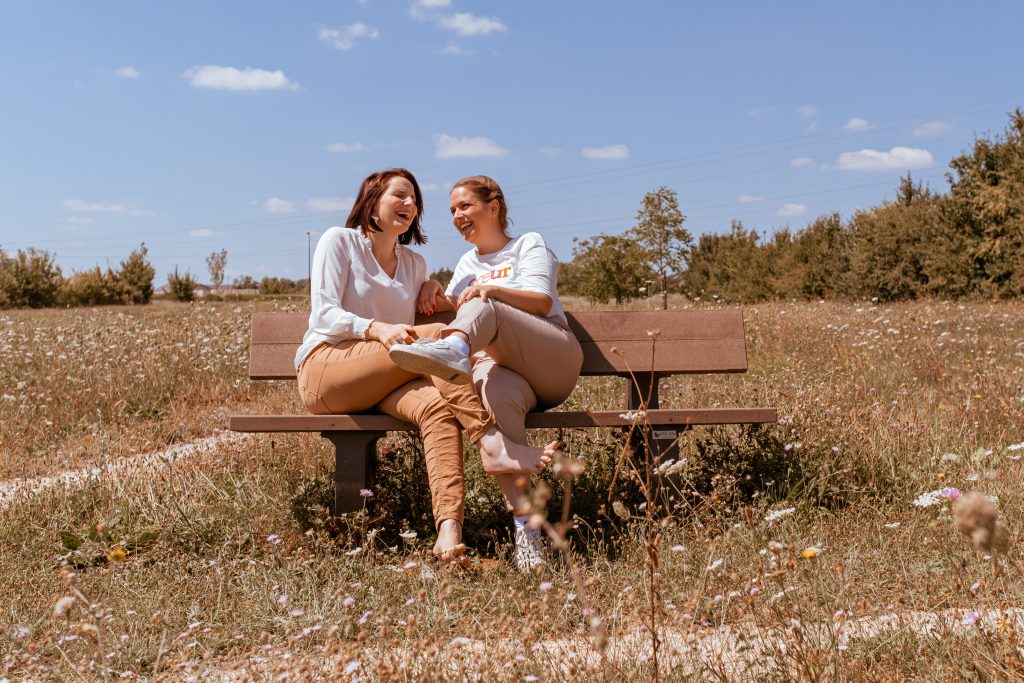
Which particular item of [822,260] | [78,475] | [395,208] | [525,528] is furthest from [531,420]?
[822,260]

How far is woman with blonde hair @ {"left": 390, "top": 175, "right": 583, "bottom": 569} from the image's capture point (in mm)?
3615

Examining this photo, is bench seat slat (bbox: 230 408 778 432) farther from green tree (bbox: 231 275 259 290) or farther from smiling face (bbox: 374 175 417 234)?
green tree (bbox: 231 275 259 290)

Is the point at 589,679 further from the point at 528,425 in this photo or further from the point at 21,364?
the point at 21,364

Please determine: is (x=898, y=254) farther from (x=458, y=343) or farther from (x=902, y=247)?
(x=458, y=343)

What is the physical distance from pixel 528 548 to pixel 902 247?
2226 cm

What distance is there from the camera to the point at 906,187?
2989cm

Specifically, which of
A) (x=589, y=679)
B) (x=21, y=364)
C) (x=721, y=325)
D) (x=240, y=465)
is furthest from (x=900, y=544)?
(x=21, y=364)

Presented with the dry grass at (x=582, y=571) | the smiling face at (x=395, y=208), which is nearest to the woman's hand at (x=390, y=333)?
the smiling face at (x=395, y=208)

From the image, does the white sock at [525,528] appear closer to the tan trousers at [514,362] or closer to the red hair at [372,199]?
the tan trousers at [514,362]

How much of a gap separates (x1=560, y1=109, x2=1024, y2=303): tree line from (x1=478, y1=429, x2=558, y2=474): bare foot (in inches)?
450

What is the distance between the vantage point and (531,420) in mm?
4031

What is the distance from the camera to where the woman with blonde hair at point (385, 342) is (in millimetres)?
3789

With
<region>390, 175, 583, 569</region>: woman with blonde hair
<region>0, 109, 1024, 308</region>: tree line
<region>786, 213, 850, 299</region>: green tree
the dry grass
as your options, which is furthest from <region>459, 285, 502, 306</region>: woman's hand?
<region>786, 213, 850, 299</region>: green tree

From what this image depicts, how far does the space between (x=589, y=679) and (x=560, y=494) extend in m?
2.20
